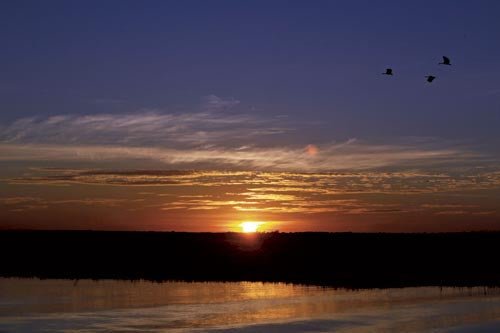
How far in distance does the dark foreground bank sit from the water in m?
4.89

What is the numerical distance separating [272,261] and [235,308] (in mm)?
25355

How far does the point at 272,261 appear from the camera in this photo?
5888 centimetres

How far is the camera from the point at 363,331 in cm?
2814

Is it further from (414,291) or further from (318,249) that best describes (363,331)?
(318,249)

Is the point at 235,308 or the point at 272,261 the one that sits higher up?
the point at 272,261

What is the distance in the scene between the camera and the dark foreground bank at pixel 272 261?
48.0 meters

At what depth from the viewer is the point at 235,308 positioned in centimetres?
3366

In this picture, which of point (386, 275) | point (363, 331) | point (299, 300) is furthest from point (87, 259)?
point (363, 331)

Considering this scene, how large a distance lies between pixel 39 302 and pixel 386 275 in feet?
75.2

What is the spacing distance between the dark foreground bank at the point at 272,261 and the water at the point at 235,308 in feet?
16.0

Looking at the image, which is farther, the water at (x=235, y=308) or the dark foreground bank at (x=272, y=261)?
the dark foreground bank at (x=272, y=261)

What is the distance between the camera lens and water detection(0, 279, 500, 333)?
28.7m

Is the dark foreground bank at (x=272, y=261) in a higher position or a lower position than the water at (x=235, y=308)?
higher

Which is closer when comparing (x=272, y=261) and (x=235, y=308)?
(x=235, y=308)
